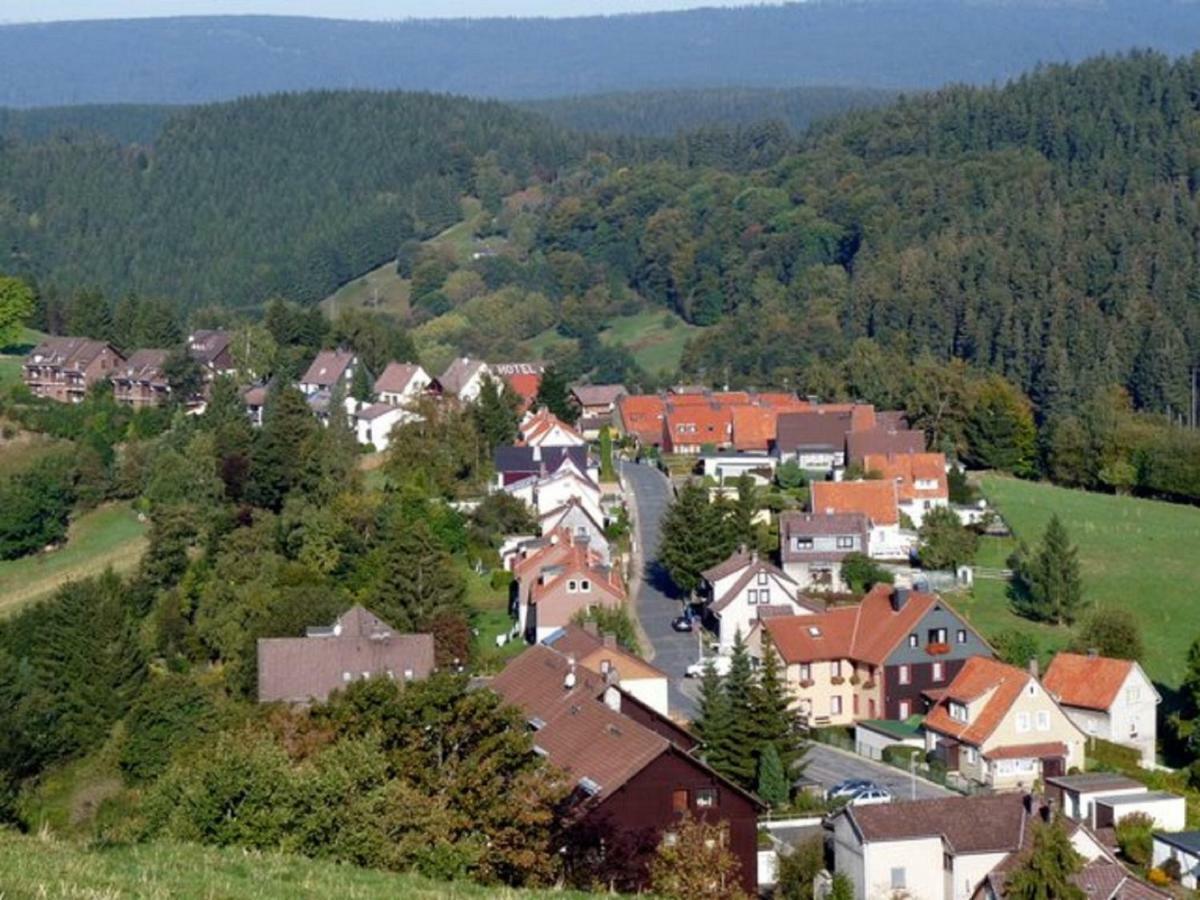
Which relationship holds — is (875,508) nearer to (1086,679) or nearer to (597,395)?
(1086,679)

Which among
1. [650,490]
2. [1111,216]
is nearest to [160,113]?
[1111,216]

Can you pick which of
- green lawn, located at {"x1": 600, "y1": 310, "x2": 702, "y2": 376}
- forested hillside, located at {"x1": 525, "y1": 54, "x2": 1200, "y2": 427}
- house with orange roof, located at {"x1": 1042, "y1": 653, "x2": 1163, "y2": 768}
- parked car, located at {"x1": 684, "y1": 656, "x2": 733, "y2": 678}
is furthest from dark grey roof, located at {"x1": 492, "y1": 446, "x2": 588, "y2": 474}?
green lawn, located at {"x1": 600, "y1": 310, "x2": 702, "y2": 376}

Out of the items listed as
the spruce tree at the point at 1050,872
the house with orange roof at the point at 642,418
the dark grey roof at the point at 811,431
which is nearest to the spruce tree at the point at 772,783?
the spruce tree at the point at 1050,872

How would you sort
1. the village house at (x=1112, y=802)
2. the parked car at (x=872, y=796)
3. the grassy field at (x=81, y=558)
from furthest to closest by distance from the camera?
the grassy field at (x=81, y=558)
the parked car at (x=872, y=796)
the village house at (x=1112, y=802)

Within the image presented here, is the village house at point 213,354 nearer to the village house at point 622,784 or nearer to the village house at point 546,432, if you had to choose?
the village house at point 546,432

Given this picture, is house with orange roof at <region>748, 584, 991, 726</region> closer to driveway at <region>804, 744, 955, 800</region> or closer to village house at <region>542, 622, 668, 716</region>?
driveway at <region>804, 744, 955, 800</region>

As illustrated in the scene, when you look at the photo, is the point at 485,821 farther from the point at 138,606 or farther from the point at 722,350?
the point at 722,350

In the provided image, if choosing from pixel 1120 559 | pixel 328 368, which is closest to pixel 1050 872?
pixel 1120 559
